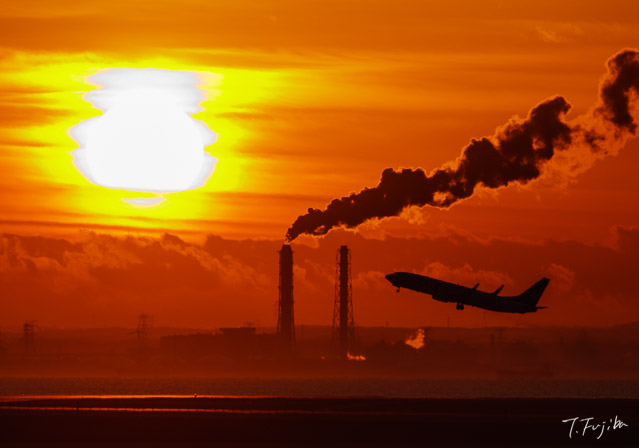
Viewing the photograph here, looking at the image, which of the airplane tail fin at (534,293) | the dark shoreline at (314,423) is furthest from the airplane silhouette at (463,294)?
the dark shoreline at (314,423)

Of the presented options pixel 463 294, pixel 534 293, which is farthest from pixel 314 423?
pixel 534 293

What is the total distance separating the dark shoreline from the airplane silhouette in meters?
14.0

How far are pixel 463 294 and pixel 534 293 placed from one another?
16.3 meters

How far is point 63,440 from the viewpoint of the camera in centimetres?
12281

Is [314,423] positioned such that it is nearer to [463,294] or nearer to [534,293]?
[463,294]

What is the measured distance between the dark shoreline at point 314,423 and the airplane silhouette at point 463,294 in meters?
14.0

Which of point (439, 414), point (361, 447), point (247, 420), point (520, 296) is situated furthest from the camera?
point (520, 296)

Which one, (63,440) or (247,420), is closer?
(63,440)

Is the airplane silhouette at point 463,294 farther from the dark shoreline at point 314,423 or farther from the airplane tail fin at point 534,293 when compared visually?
the dark shoreline at point 314,423

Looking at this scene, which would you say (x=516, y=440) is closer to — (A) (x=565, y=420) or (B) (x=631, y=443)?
(B) (x=631, y=443)

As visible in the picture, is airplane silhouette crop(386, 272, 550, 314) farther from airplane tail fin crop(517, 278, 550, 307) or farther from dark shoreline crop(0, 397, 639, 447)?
dark shoreline crop(0, 397, 639, 447)

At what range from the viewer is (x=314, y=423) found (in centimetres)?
13412

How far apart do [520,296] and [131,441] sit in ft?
256

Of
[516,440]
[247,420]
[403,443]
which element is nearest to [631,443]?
[516,440]
